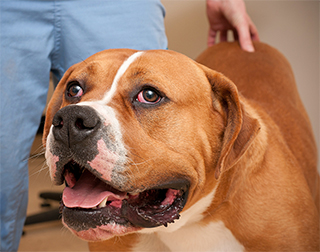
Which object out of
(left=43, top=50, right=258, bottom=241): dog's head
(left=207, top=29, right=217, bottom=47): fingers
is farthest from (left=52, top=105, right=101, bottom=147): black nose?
(left=207, top=29, right=217, bottom=47): fingers

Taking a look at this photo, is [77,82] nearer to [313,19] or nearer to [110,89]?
[110,89]

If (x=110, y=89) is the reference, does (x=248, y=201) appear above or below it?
below

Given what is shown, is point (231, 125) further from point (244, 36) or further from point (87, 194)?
point (244, 36)

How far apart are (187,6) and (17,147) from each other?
7.87 feet

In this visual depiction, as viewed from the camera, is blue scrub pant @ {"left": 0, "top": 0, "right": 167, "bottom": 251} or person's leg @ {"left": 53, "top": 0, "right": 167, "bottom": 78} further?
person's leg @ {"left": 53, "top": 0, "right": 167, "bottom": 78}

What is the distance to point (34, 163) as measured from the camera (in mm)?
4117

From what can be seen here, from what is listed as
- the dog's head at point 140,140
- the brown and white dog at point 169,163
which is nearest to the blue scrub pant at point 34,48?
the brown and white dog at point 169,163

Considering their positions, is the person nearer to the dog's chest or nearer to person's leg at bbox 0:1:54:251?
person's leg at bbox 0:1:54:251

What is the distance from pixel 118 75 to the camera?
148 centimetres

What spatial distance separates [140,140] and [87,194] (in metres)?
0.30

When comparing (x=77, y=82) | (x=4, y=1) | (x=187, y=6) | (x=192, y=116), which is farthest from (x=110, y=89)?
(x=187, y=6)

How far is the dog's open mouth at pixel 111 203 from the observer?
4.15ft

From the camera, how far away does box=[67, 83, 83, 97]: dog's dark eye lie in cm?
160

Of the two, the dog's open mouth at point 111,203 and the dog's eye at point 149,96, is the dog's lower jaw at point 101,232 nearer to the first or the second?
the dog's open mouth at point 111,203
